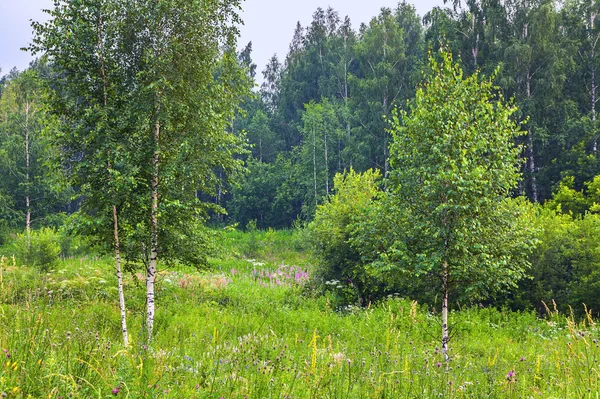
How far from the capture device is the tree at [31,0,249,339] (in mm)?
8844

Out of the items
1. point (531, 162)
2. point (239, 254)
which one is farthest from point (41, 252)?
point (531, 162)

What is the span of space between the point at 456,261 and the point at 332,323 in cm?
422

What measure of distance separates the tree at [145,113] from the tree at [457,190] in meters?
4.22

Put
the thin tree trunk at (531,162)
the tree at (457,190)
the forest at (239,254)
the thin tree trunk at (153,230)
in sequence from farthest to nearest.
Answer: the thin tree trunk at (531,162)
the thin tree trunk at (153,230)
the tree at (457,190)
the forest at (239,254)

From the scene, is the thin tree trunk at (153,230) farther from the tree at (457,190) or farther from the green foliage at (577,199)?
the green foliage at (577,199)

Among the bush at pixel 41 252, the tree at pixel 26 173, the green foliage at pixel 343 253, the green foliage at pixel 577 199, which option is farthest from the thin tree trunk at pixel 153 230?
the tree at pixel 26 173

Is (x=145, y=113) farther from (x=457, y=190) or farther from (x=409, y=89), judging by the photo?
(x=409, y=89)

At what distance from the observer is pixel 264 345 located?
7.31 metres

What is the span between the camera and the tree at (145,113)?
8.84 metres

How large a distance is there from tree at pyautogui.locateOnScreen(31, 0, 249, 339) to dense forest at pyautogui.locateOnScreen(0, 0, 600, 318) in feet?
0.15

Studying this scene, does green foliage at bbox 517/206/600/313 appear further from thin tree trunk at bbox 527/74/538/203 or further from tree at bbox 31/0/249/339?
thin tree trunk at bbox 527/74/538/203

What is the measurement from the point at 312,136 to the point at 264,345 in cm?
3774

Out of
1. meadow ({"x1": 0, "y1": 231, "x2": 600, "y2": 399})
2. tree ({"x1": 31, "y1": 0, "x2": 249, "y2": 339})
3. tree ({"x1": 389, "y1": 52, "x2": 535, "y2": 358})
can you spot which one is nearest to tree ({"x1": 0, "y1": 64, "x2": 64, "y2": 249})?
meadow ({"x1": 0, "y1": 231, "x2": 600, "y2": 399})

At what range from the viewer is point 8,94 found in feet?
171
